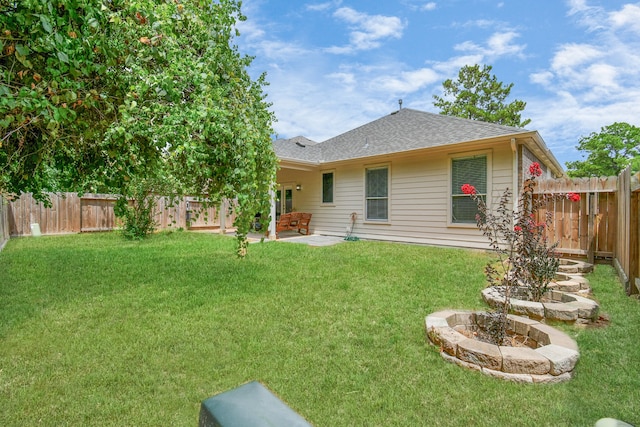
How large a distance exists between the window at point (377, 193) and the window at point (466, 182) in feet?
6.71

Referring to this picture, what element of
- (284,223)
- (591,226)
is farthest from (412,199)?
(284,223)

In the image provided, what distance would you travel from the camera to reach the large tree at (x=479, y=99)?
2259cm

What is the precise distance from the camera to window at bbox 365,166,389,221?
32.3 ft

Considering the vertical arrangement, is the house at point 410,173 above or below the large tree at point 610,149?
below

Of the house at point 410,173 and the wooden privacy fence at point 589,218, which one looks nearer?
the wooden privacy fence at point 589,218

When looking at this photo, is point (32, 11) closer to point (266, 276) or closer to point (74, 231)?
point (266, 276)

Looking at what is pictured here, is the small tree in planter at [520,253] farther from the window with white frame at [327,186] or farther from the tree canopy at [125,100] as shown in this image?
the window with white frame at [327,186]

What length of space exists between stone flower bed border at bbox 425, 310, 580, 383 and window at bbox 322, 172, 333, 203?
27.8ft

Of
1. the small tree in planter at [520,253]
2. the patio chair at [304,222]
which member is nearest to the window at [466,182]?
the small tree in planter at [520,253]

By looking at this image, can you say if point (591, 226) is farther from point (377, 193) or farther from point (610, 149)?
point (610, 149)

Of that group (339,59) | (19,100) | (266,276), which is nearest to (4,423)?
(19,100)

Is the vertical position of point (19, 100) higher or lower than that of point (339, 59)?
lower

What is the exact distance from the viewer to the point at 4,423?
2.03m

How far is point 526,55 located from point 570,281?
15.0 metres
